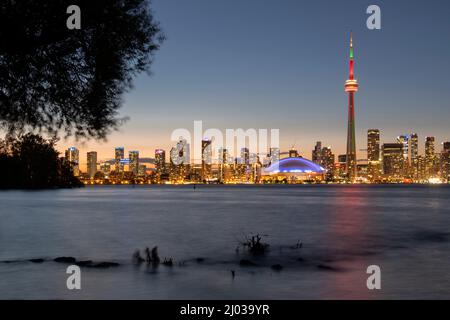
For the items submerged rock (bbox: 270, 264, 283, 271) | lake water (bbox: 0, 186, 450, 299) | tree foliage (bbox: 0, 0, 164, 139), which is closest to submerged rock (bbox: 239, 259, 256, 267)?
lake water (bbox: 0, 186, 450, 299)

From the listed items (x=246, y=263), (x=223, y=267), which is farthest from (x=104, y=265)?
(x=246, y=263)

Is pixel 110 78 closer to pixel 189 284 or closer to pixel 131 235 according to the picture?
pixel 189 284

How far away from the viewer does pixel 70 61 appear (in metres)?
9.51

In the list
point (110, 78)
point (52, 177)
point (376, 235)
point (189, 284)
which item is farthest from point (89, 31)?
point (52, 177)

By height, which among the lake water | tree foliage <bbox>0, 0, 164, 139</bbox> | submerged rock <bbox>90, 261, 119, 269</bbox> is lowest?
the lake water

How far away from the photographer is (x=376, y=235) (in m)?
33.6

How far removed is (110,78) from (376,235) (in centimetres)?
2744

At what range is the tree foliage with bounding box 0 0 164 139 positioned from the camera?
8.63m

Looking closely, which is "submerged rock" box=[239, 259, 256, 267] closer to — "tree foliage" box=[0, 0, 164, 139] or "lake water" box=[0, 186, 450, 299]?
"lake water" box=[0, 186, 450, 299]

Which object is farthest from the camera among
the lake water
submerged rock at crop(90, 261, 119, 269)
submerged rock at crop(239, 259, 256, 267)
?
submerged rock at crop(239, 259, 256, 267)

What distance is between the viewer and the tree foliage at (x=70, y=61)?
8633mm

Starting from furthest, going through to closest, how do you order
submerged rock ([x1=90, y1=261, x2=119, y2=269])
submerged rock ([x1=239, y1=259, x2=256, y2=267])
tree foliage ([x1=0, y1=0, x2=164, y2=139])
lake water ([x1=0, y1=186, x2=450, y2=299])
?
submerged rock ([x1=239, y1=259, x2=256, y2=267]) → submerged rock ([x1=90, y1=261, x2=119, y2=269]) → lake water ([x1=0, y1=186, x2=450, y2=299]) → tree foliage ([x1=0, y1=0, x2=164, y2=139])

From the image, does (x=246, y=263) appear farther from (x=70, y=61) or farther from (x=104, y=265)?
(x=70, y=61)

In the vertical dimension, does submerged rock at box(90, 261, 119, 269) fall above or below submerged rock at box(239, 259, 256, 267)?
above
